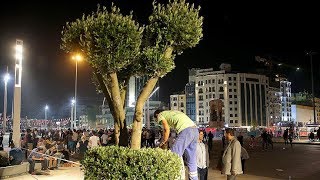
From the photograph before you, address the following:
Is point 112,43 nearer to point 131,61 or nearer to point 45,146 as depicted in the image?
point 131,61

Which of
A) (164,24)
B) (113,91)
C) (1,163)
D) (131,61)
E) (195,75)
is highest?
(195,75)

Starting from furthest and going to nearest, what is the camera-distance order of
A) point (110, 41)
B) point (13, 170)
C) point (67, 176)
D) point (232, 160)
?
point (67, 176) < point (13, 170) < point (232, 160) < point (110, 41)

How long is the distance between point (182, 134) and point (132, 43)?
218 cm

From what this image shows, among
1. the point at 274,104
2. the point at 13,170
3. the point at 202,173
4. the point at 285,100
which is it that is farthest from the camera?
the point at 285,100

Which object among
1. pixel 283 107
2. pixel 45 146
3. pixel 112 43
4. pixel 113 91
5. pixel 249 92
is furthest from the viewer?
pixel 283 107

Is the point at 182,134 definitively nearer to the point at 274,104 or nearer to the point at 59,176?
the point at 59,176

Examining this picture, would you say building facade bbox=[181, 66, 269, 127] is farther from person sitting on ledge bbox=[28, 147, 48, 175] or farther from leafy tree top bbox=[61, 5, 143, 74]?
leafy tree top bbox=[61, 5, 143, 74]

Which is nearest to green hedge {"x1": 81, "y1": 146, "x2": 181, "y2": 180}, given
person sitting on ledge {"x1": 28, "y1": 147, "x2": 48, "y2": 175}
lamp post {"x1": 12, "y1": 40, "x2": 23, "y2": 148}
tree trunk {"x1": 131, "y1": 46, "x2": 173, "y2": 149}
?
tree trunk {"x1": 131, "y1": 46, "x2": 173, "y2": 149}

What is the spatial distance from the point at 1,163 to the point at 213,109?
253 ft

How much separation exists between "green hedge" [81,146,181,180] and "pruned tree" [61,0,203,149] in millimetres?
1377

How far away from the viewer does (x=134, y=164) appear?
6.64 metres

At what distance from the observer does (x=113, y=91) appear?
845 cm

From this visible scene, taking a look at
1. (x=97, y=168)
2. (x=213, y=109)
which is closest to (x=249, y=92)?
(x=213, y=109)

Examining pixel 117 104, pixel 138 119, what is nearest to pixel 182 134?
pixel 138 119
